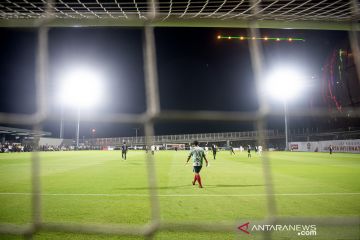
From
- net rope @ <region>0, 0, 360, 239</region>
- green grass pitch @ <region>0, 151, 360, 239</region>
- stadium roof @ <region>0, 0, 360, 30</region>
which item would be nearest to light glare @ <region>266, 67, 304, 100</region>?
net rope @ <region>0, 0, 360, 239</region>

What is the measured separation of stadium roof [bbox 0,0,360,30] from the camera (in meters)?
3.03

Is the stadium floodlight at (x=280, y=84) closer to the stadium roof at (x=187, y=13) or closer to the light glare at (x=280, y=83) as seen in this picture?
the light glare at (x=280, y=83)

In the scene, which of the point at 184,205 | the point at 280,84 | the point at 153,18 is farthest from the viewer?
the point at 280,84

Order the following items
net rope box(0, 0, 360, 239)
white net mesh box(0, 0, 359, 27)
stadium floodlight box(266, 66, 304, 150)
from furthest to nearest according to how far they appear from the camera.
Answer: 1. stadium floodlight box(266, 66, 304, 150)
2. white net mesh box(0, 0, 359, 27)
3. net rope box(0, 0, 360, 239)

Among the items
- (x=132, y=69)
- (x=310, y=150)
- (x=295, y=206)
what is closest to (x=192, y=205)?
(x=295, y=206)

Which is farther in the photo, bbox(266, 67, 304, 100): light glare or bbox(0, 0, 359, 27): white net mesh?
bbox(266, 67, 304, 100): light glare

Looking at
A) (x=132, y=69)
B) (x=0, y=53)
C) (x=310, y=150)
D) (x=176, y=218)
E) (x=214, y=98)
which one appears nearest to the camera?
(x=0, y=53)

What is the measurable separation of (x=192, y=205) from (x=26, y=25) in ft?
13.3

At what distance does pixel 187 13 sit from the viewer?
3.24 m

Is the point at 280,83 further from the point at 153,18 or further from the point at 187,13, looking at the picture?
the point at 153,18

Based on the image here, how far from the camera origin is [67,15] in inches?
125

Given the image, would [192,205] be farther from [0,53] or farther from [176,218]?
[0,53]

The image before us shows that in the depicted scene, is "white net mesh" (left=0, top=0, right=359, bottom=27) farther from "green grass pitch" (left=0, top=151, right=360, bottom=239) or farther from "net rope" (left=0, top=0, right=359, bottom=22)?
"green grass pitch" (left=0, top=151, right=360, bottom=239)

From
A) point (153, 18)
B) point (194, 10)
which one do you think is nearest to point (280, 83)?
point (194, 10)
